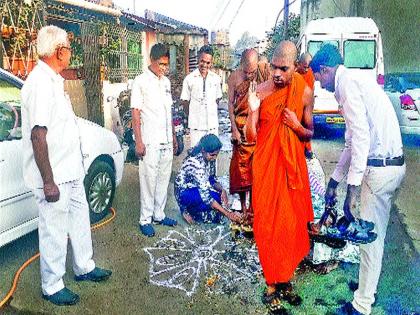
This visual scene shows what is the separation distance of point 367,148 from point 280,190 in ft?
2.38

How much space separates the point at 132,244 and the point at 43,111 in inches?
75.7

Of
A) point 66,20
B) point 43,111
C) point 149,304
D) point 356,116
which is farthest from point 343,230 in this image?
point 66,20

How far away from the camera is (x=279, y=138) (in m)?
3.14

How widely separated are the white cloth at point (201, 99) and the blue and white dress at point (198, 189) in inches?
37.3

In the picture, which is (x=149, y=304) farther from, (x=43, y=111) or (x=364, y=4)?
(x=364, y=4)

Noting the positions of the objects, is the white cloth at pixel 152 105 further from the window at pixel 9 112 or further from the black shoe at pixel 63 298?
the black shoe at pixel 63 298

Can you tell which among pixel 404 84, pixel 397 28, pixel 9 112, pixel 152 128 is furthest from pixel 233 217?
pixel 397 28

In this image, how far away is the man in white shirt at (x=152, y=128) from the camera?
13.8ft

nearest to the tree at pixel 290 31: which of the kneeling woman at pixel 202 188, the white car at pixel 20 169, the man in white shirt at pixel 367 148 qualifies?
the kneeling woman at pixel 202 188

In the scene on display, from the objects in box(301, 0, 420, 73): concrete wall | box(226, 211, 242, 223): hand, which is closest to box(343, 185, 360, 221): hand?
box(226, 211, 242, 223): hand

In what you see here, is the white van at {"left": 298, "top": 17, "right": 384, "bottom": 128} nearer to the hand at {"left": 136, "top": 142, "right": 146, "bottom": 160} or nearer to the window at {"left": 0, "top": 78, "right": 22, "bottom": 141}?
the hand at {"left": 136, "top": 142, "right": 146, "bottom": 160}

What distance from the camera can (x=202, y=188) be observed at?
14.7 feet

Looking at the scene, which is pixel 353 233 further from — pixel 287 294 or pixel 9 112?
pixel 9 112

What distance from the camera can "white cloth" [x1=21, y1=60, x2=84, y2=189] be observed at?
9.06 feet
